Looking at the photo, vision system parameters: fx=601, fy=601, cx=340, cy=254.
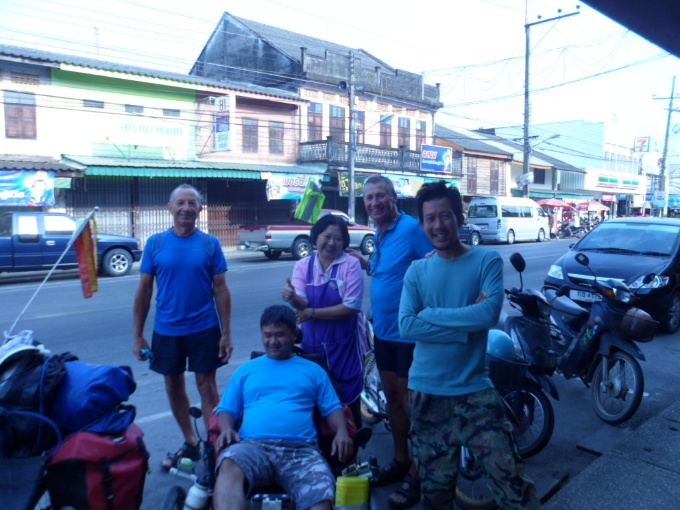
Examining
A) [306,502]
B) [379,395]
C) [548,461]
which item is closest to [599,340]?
[548,461]

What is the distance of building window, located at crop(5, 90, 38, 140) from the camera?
17578 mm

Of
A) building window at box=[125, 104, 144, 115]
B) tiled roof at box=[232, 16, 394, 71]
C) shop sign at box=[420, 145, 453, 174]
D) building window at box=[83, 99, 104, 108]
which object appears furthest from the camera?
shop sign at box=[420, 145, 453, 174]

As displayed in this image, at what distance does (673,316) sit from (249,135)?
61.1 feet

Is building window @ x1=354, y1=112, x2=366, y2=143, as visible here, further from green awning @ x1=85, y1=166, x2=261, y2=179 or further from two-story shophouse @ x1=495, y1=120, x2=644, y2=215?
two-story shophouse @ x1=495, y1=120, x2=644, y2=215

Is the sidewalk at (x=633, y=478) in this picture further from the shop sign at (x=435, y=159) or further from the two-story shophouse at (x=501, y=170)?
the two-story shophouse at (x=501, y=170)

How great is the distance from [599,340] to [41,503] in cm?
422

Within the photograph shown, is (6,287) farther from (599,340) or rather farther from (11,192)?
(599,340)

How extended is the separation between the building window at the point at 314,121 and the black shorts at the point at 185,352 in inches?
904

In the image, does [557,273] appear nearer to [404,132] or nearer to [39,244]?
[39,244]

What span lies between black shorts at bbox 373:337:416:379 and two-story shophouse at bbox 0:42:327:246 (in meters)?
→ 15.9

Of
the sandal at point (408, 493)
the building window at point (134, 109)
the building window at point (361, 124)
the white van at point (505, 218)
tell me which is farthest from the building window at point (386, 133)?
the sandal at point (408, 493)

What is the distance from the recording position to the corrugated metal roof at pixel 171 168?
1845 cm

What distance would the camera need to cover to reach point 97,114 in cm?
1959

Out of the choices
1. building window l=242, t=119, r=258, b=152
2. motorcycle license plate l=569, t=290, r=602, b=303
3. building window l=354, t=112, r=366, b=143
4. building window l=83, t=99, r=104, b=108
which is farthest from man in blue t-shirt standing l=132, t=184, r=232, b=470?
building window l=354, t=112, r=366, b=143
